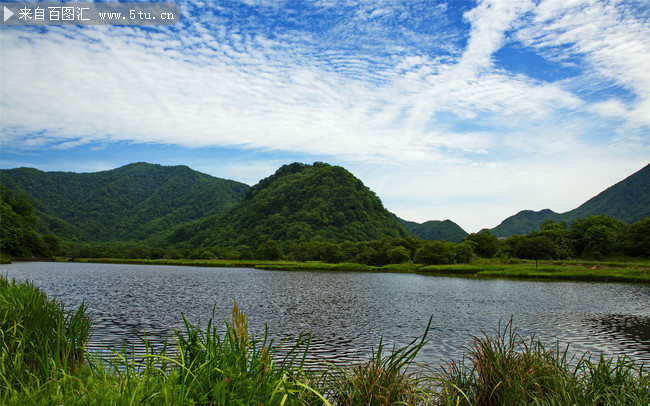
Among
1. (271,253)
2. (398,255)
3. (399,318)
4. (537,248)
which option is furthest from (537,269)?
(271,253)

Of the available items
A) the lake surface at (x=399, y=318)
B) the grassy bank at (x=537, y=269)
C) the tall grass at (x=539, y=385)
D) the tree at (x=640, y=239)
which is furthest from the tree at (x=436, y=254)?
the tall grass at (x=539, y=385)

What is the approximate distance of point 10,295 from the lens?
12133 millimetres

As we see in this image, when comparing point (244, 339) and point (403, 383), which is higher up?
point (244, 339)

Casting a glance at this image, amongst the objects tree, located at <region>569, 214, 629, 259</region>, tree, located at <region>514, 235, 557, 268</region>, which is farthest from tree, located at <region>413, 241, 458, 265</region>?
tree, located at <region>569, 214, 629, 259</region>

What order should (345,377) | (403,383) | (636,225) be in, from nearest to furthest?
(403,383), (345,377), (636,225)

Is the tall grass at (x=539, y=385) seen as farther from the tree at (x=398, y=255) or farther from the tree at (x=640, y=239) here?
the tree at (x=398, y=255)

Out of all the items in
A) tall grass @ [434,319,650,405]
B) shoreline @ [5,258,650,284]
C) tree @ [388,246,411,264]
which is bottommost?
shoreline @ [5,258,650,284]

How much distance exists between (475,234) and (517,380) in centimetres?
12474

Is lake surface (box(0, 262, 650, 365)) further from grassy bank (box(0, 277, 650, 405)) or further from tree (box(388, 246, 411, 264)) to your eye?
tree (box(388, 246, 411, 264))

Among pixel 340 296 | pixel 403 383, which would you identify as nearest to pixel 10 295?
pixel 403 383

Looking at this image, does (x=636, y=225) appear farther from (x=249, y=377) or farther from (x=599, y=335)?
(x=249, y=377)

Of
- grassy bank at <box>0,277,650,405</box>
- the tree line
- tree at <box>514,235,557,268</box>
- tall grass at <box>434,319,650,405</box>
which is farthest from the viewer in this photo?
tree at <box>514,235,557,268</box>

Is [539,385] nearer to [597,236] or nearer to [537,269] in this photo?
[537,269]

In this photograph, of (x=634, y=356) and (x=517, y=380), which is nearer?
(x=517, y=380)
